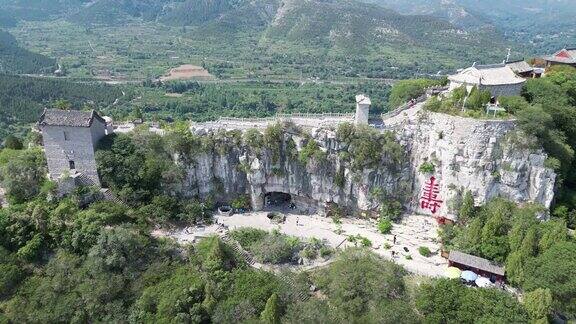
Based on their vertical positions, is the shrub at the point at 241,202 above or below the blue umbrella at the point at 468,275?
above

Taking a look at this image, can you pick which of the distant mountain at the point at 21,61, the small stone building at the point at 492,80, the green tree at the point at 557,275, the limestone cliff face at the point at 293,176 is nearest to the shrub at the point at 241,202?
the limestone cliff face at the point at 293,176

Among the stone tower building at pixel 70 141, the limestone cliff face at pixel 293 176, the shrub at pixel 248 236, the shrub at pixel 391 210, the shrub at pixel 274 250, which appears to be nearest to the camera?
the shrub at pixel 274 250

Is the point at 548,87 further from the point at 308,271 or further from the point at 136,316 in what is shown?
the point at 136,316

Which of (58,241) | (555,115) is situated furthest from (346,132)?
(58,241)

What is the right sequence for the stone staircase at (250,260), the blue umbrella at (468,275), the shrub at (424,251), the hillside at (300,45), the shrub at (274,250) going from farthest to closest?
the hillside at (300,45)
the shrub at (424,251)
the shrub at (274,250)
the blue umbrella at (468,275)
the stone staircase at (250,260)

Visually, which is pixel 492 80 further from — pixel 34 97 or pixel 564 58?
pixel 34 97

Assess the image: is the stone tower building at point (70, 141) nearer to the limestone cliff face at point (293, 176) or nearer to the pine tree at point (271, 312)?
the limestone cliff face at point (293, 176)

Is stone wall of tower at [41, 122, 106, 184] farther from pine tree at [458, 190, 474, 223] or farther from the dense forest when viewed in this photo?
pine tree at [458, 190, 474, 223]
